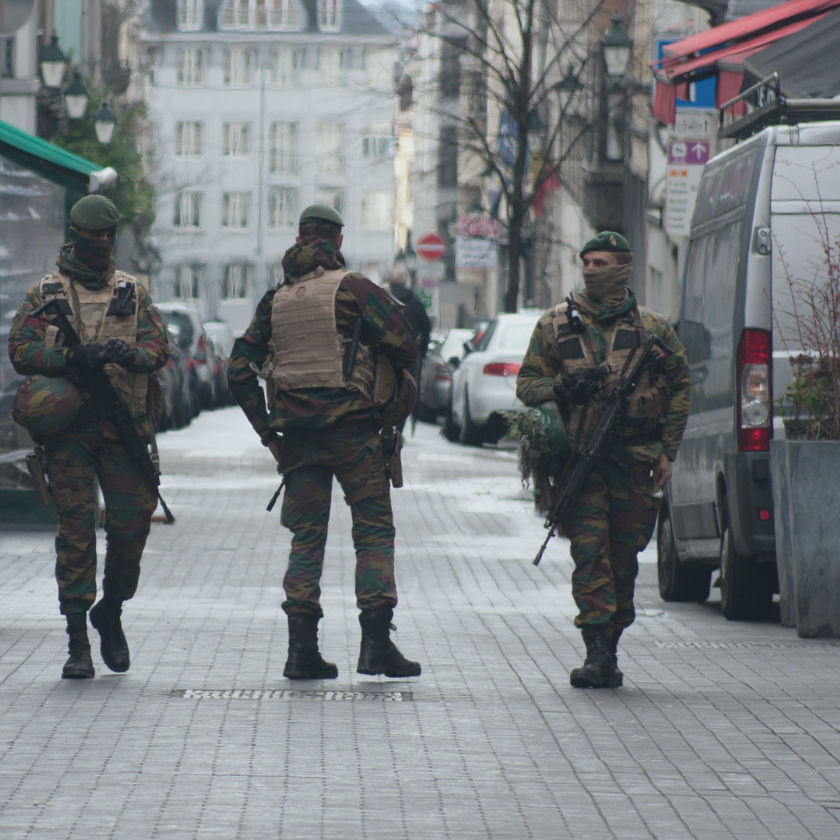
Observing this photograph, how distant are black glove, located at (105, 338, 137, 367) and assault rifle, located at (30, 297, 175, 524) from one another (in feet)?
0.40

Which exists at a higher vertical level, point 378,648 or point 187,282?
point 187,282

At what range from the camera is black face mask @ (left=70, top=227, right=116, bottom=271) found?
26.9 ft

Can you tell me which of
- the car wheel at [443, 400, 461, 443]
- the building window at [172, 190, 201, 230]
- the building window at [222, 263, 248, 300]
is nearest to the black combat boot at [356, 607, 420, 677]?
the car wheel at [443, 400, 461, 443]

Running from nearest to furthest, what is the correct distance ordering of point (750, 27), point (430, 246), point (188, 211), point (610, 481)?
point (610, 481)
point (750, 27)
point (430, 246)
point (188, 211)

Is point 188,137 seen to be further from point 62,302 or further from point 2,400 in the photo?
point 62,302

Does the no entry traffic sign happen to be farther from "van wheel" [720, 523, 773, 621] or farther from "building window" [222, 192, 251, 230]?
"building window" [222, 192, 251, 230]

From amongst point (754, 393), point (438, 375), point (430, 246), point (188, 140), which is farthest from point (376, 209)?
point (754, 393)

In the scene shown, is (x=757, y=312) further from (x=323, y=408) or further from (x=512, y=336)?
(x=512, y=336)

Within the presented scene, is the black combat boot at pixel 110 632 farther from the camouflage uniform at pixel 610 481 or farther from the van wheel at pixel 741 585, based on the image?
the van wheel at pixel 741 585

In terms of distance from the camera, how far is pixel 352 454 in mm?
8102

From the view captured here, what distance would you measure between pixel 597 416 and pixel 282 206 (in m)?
90.4

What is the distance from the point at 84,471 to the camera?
320 inches

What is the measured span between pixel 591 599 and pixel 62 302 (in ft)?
7.63

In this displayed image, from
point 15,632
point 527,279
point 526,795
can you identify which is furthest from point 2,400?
point 527,279
